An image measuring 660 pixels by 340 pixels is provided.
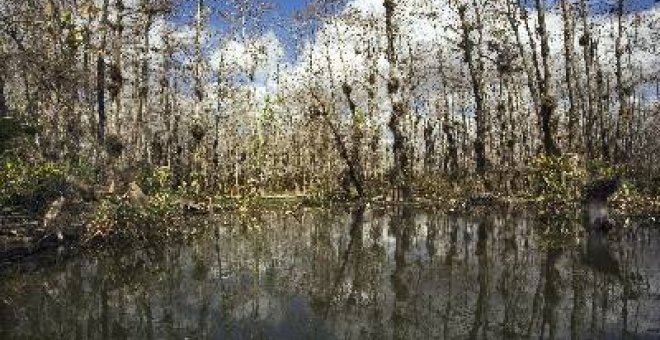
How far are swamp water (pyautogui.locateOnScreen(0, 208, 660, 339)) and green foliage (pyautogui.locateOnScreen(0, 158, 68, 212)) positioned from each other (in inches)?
173

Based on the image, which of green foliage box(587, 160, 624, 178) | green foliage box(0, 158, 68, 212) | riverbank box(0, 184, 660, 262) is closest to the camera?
riverbank box(0, 184, 660, 262)

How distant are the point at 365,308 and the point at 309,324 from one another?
123 centimetres

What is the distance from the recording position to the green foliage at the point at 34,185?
22000mm

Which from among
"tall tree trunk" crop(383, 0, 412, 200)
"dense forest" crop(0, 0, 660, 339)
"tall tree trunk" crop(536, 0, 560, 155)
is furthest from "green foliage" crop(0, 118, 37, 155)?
"tall tree trunk" crop(383, 0, 412, 200)

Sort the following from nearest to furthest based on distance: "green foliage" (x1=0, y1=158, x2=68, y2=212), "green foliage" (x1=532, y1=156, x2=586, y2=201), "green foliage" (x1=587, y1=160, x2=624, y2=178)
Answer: "green foliage" (x1=587, y1=160, x2=624, y2=178) → "green foliage" (x1=0, y1=158, x2=68, y2=212) → "green foliage" (x1=532, y1=156, x2=586, y2=201)

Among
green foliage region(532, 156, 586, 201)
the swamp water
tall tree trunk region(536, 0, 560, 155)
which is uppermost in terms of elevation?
tall tree trunk region(536, 0, 560, 155)

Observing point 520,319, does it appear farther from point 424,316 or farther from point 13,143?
point 13,143

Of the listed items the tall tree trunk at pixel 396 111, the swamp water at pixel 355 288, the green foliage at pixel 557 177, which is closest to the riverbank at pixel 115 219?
the green foliage at pixel 557 177

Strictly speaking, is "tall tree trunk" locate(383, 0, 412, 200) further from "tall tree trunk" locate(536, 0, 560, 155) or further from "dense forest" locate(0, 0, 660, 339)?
"tall tree trunk" locate(536, 0, 560, 155)

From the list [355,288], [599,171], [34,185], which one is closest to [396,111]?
[599,171]

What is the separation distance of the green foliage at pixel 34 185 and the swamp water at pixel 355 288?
441 centimetres

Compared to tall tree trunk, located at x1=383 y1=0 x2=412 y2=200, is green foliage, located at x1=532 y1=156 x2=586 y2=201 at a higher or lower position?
lower

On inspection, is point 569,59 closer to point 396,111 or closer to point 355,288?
point 396,111

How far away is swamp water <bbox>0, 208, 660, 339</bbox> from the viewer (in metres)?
10.0
